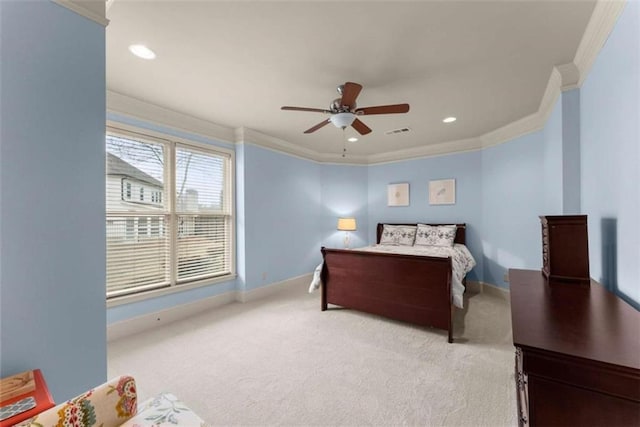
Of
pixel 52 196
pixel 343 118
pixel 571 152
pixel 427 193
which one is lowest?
pixel 52 196

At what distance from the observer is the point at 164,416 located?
3.34 feet

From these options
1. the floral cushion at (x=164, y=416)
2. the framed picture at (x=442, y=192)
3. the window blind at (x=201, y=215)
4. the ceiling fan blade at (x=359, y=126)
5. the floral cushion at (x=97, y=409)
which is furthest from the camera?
the framed picture at (x=442, y=192)

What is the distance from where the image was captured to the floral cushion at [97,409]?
2.64 ft

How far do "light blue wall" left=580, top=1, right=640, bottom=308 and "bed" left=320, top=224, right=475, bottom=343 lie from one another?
3.82ft

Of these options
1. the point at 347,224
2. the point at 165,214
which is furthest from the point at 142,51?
the point at 347,224

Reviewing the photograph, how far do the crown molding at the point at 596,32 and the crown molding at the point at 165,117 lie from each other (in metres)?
3.80

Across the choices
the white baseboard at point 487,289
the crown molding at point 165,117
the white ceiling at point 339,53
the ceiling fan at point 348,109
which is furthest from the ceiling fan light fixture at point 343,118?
the white baseboard at point 487,289

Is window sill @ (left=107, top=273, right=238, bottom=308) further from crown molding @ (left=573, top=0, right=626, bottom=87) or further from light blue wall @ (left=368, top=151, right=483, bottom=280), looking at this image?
crown molding @ (left=573, top=0, right=626, bottom=87)

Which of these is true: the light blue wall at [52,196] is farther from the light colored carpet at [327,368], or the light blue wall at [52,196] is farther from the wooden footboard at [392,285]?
the wooden footboard at [392,285]

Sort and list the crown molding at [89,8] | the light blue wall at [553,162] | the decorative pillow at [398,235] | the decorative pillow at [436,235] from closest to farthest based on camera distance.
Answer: the crown molding at [89,8], the light blue wall at [553,162], the decorative pillow at [436,235], the decorative pillow at [398,235]

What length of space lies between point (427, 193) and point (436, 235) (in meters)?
0.88

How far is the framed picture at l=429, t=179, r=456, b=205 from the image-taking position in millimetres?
4696

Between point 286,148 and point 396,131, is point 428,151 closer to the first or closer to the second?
point 396,131

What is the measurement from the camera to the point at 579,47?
2.00 meters
